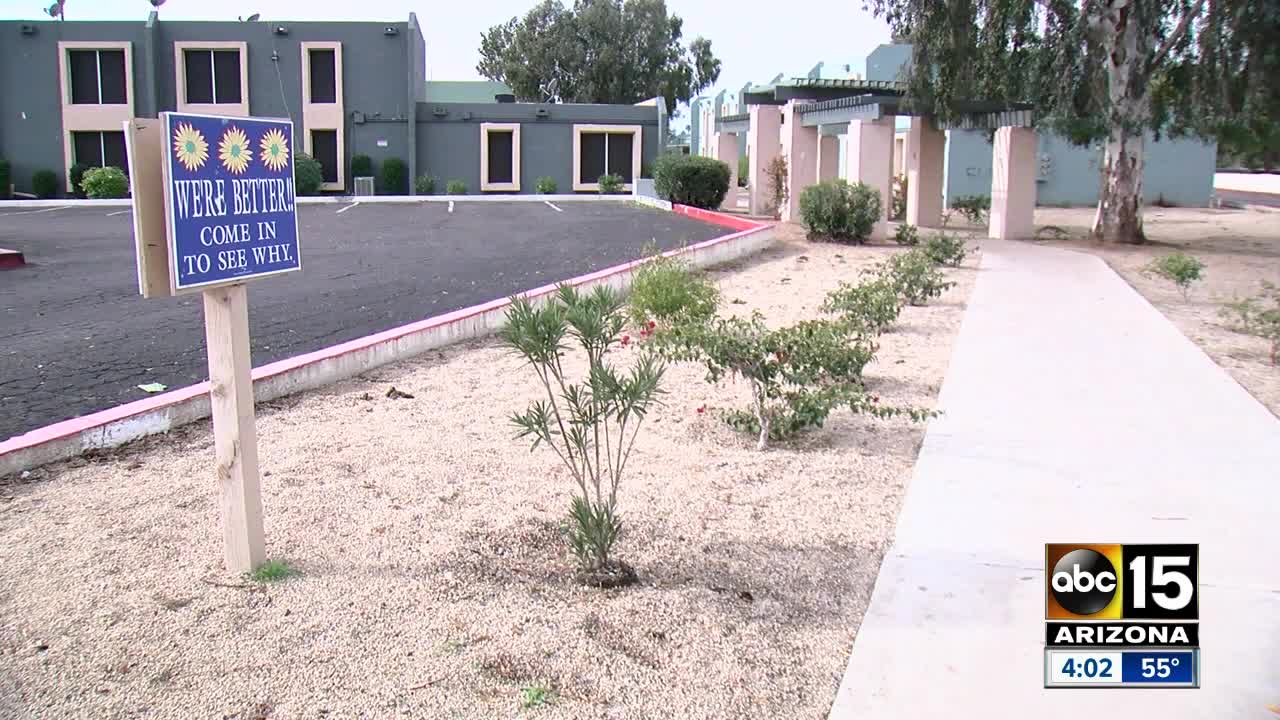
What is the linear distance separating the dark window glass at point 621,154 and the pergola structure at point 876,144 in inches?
289

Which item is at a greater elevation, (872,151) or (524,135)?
(524,135)

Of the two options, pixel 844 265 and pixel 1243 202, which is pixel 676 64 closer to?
pixel 1243 202

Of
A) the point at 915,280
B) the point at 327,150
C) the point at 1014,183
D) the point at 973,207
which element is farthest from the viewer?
the point at 327,150

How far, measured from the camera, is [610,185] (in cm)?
3600

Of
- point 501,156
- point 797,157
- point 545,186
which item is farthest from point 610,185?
point 797,157

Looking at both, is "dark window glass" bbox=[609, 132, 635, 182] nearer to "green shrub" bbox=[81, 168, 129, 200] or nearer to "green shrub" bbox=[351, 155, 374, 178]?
"green shrub" bbox=[351, 155, 374, 178]

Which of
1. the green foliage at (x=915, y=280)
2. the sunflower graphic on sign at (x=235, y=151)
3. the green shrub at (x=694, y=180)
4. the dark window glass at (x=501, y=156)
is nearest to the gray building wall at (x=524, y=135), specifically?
the dark window glass at (x=501, y=156)

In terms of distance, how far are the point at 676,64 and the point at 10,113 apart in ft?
121

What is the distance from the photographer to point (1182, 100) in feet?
68.1

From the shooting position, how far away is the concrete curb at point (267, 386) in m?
5.68

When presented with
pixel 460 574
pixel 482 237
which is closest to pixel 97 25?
pixel 482 237

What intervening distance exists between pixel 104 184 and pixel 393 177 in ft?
27.0

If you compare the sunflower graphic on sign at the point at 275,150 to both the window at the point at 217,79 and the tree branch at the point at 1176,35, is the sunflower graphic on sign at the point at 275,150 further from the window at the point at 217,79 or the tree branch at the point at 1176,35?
the window at the point at 217,79

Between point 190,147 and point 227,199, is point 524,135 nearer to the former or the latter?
point 227,199
